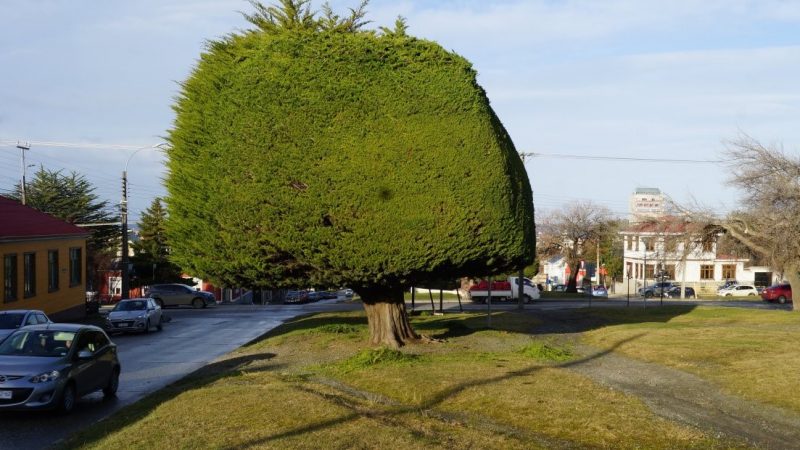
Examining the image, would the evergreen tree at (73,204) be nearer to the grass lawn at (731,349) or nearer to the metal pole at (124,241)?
the metal pole at (124,241)

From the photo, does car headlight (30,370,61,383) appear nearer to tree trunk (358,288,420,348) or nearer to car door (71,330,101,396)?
car door (71,330,101,396)

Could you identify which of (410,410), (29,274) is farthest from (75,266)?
Result: (410,410)

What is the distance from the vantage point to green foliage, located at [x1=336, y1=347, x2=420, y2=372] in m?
16.1

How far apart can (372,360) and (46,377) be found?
19.6 feet

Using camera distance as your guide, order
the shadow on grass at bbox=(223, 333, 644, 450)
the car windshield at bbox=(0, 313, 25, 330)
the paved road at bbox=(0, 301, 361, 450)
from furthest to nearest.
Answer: the car windshield at bbox=(0, 313, 25, 330), the paved road at bbox=(0, 301, 361, 450), the shadow on grass at bbox=(223, 333, 644, 450)

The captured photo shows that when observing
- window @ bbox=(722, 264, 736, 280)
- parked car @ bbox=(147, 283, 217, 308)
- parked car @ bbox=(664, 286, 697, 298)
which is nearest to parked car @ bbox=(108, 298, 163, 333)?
parked car @ bbox=(147, 283, 217, 308)

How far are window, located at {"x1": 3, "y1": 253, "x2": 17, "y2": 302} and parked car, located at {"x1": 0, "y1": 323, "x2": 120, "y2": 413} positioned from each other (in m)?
18.4

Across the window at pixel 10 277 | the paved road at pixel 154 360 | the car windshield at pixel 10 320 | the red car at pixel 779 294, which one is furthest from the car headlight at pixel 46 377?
the red car at pixel 779 294

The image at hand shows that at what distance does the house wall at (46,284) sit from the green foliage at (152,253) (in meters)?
21.3

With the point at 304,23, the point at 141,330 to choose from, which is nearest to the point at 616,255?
the point at 141,330

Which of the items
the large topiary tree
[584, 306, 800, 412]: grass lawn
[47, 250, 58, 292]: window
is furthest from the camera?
[47, 250, 58, 292]: window

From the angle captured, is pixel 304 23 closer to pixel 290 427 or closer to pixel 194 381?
pixel 194 381

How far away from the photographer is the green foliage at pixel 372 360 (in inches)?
634

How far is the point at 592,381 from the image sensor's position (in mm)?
14711
